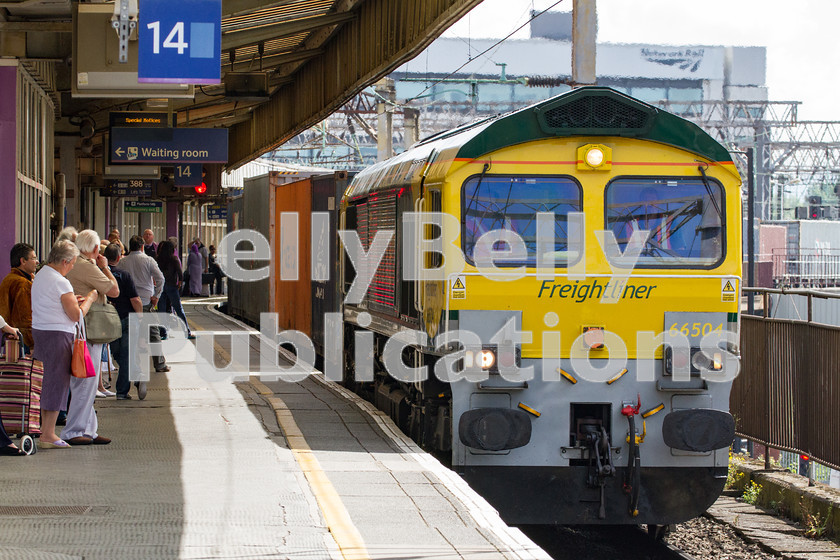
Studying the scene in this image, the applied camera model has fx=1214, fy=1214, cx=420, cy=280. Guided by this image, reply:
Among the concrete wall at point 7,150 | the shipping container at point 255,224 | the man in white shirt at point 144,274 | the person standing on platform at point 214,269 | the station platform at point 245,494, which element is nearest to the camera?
the station platform at point 245,494

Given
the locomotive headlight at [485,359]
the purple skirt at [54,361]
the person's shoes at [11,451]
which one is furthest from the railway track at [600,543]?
the person's shoes at [11,451]

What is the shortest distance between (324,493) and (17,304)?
12.3ft

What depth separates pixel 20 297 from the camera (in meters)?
10.2

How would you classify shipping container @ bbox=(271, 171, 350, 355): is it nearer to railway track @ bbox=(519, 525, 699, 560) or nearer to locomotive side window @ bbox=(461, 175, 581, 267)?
railway track @ bbox=(519, 525, 699, 560)

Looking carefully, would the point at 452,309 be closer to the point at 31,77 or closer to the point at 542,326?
the point at 542,326

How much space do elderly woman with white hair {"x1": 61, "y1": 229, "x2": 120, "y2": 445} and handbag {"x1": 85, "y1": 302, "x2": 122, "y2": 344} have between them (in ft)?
0.38

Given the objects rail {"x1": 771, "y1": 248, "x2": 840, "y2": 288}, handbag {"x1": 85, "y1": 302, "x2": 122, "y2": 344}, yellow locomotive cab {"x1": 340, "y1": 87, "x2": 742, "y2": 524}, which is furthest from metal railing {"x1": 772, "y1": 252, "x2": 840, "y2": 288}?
handbag {"x1": 85, "y1": 302, "x2": 122, "y2": 344}

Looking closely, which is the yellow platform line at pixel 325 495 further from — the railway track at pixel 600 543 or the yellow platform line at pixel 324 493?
the railway track at pixel 600 543

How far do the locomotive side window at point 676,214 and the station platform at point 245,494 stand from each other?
241 centimetres

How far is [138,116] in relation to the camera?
65.8ft

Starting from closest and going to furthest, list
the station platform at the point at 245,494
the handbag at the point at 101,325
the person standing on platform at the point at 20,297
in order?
the station platform at the point at 245,494 < the person standing on platform at the point at 20,297 < the handbag at the point at 101,325

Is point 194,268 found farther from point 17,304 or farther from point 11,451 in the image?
point 11,451

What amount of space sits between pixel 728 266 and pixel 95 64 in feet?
20.5

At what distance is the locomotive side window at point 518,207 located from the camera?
9141 mm
